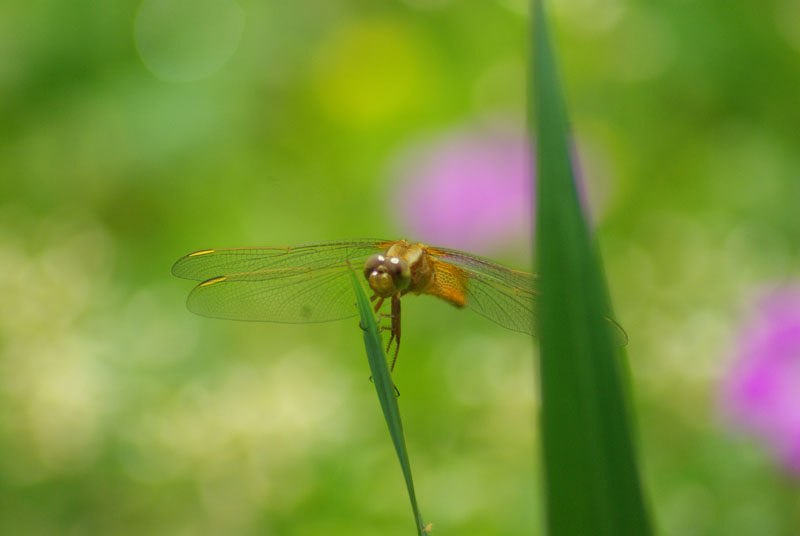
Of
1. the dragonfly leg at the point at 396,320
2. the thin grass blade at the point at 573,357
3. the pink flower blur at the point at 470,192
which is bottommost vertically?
the thin grass blade at the point at 573,357

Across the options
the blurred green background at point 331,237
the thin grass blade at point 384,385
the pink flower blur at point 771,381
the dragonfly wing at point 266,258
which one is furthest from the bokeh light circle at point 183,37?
the thin grass blade at point 384,385

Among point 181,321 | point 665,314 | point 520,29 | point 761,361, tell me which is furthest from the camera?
point 520,29

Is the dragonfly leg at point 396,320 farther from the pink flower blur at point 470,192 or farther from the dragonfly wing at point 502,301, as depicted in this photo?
the pink flower blur at point 470,192

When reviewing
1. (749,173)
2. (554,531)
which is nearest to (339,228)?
(749,173)

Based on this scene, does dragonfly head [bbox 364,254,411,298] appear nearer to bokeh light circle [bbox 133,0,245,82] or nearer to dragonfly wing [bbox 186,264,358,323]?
dragonfly wing [bbox 186,264,358,323]

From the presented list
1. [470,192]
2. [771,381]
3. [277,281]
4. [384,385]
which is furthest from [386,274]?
[470,192]

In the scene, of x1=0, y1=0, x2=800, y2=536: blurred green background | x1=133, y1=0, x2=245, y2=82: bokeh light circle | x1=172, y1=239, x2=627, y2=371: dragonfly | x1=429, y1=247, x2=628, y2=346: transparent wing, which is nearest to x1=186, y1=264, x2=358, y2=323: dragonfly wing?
x1=172, y1=239, x2=627, y2=371: dragonfly

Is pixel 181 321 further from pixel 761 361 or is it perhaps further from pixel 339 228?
pixel 761 361
